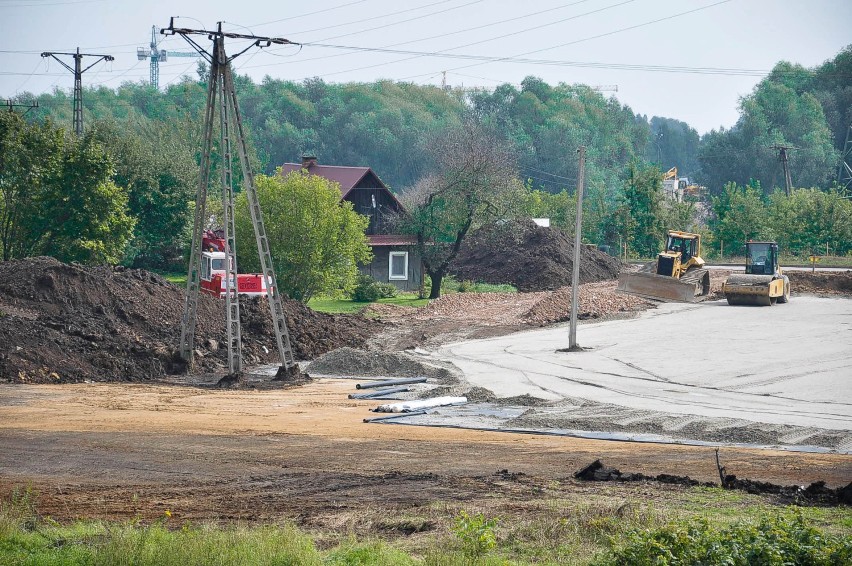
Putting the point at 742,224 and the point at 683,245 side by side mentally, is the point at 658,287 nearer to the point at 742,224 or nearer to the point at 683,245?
the point at 683,245

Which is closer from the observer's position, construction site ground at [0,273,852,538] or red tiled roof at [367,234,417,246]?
construction site ground at [0,273,852,538]

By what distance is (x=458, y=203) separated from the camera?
4828 cm

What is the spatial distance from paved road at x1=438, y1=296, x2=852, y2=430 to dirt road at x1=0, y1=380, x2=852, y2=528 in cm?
513

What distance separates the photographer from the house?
54188 mm

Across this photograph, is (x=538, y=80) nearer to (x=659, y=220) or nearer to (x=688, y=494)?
(x=659, y=220)

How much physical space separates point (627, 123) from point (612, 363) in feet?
426

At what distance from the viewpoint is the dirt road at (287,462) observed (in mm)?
13242

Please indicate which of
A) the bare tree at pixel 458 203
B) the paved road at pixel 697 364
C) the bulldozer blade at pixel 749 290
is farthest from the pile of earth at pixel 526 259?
the paved road at pixel 697 364

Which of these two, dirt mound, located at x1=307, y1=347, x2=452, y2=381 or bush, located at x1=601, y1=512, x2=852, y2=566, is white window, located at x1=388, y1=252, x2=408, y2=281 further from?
bush, located at x1=601, y1=512, x2=852, y2=566

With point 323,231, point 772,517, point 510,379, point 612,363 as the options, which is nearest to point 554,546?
point 772,517

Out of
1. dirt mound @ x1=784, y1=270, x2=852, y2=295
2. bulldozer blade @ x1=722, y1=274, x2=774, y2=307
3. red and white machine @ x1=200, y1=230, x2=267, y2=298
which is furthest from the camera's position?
dirt mound @ x1=784, y1=270, x2=852, y2=295

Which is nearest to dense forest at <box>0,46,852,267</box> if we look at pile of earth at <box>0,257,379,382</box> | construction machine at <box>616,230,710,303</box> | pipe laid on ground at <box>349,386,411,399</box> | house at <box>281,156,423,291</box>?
house at <box>281,156,423,291</box>

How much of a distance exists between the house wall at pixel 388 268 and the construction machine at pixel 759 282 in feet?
57.3

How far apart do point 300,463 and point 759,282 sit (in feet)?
104
